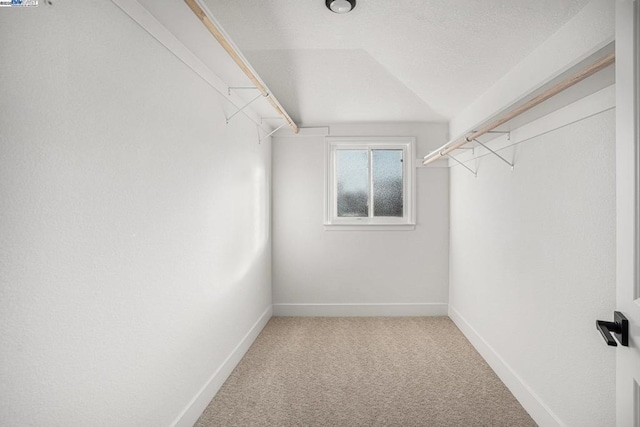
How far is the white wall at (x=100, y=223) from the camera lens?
0.99 m

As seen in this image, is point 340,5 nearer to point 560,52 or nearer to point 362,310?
point 560,52

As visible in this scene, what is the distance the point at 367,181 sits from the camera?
4.38 meters

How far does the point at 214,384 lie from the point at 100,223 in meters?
1.53

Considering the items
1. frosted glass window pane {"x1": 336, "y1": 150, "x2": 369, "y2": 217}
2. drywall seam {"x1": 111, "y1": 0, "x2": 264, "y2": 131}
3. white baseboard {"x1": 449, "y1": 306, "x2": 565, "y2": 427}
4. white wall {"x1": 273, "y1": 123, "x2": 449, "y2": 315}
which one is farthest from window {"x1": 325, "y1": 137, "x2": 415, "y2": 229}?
drywall seam {"x1": 111, "y1": 0, "x2": 264, "y2": 131}

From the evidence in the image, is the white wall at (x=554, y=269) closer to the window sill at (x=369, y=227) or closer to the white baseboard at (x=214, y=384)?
the window sill at (x=369, y=227)

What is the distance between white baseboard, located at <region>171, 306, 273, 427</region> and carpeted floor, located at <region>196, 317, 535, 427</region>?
0.04m

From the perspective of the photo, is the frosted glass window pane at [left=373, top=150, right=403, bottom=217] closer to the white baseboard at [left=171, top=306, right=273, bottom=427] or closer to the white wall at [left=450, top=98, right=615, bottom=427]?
the white wall at [left=450, top=98, right=615, bottom=427]

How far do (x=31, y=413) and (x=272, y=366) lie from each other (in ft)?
6.53

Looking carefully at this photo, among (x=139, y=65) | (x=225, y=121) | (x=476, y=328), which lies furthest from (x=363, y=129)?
(x=139, y=65)

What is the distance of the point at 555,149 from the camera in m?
1.97

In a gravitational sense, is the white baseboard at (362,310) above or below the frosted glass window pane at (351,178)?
below

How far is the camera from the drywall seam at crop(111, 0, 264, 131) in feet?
4.91

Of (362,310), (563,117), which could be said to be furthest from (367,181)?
(563,117)

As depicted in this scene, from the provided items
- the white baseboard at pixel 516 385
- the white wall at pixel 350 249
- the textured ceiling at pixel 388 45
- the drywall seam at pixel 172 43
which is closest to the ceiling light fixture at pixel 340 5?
the textured ceiling at pixel 388 45
